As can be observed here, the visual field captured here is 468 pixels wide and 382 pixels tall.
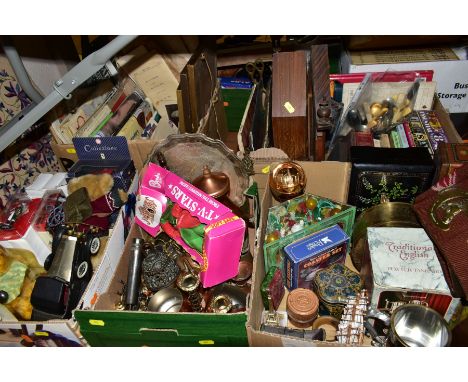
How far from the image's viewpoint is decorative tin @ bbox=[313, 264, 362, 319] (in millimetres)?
1269

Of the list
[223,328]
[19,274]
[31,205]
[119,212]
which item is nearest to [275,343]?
[223,328]

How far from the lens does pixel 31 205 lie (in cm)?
135

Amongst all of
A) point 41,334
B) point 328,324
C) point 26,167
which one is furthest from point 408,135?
point 26,167

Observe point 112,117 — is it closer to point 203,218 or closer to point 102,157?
point 102,157

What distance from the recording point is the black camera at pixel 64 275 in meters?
1.15

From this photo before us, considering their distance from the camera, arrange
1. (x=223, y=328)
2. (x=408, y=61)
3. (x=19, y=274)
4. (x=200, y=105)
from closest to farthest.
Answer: (x=223, y=328) < (x=19, y=274) < (x=200, y=105) < (x=408, y=61)

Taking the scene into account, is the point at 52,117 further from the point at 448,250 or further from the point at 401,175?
the point at 448,250

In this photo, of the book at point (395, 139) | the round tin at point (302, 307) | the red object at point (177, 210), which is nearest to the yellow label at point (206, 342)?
the round tin at point (302, 307)

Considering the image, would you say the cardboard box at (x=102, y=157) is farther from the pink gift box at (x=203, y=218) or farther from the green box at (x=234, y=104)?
the green box at (x=234, y=104)

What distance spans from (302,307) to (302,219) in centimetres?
32

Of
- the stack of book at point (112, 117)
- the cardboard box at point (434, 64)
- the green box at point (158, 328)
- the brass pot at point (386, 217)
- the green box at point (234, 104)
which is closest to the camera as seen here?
the green box at point (158, 328)

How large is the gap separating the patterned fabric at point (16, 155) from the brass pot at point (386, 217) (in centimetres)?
126

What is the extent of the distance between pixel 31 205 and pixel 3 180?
0.30m

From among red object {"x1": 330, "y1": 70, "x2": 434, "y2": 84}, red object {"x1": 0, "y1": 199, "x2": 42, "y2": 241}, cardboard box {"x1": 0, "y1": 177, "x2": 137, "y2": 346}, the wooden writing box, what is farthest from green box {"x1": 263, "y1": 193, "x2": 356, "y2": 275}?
red object {"x1": 0, "y1": 199, "x2": 42, "y2": 241}
